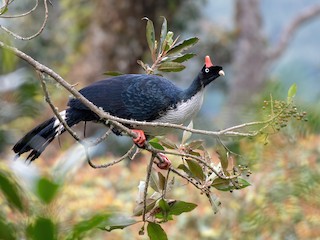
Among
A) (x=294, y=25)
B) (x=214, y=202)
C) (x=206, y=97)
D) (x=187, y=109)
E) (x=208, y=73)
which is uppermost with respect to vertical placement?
(x=208, y=73)

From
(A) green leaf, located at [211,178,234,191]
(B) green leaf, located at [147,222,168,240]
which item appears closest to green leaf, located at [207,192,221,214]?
(A) green leaf, located at [211,178,234,191]

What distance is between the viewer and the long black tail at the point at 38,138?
1.76 metres

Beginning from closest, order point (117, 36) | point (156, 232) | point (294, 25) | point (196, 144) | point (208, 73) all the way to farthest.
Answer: point (156, 232), point (196, 144), point (208, 73), point (117, 36), point (294, 25)

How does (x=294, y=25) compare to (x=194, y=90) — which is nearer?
→ (x=194, y=90)

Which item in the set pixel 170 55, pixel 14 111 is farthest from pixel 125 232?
pixel 14 111

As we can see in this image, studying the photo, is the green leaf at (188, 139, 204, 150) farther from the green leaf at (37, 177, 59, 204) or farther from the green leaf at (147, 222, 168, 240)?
the green leaf at (37, 177, 59, 204)

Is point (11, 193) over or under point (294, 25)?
over

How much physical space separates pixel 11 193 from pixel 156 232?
857 mm

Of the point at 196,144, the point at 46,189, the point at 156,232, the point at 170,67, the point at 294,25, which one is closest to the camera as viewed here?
the point at 46,189

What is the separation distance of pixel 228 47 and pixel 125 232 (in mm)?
8935

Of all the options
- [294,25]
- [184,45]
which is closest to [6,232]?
[184,45]

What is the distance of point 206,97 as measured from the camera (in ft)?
30.7

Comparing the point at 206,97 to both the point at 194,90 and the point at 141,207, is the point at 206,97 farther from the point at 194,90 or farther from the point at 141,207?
the point at 141,207

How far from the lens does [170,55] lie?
176cm
